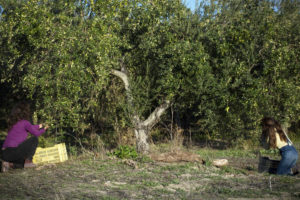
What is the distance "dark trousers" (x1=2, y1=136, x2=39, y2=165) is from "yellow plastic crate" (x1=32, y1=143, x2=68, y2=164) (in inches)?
25.4

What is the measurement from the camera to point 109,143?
13.6 metres

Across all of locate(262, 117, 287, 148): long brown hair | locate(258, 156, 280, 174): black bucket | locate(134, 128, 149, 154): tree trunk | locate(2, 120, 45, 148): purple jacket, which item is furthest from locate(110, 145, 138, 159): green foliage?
locate(262, 117, 287, 148): long brown hair

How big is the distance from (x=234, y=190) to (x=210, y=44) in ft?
18.1

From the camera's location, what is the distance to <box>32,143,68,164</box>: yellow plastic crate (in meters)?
10.2

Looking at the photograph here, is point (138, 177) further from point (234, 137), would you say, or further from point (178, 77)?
point (234, 137)

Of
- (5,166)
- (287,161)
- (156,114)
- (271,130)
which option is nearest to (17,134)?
(5,166)

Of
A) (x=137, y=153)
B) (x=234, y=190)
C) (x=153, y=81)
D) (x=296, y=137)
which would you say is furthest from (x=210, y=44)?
(x=296, y=137)

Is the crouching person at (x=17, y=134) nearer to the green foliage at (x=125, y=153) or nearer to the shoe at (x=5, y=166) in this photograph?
the shoe at (x=5, y=166)

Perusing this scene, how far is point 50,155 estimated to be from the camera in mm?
10383

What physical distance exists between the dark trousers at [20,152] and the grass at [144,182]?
32 cm

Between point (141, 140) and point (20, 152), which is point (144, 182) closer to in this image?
point (20, 152)

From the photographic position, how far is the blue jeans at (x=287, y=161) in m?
8.04

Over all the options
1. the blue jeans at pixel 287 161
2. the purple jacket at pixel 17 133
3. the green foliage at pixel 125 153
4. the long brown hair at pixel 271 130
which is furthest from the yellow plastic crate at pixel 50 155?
the blue jeans at pixel 287 161

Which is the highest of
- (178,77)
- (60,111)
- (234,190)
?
(178,77)
